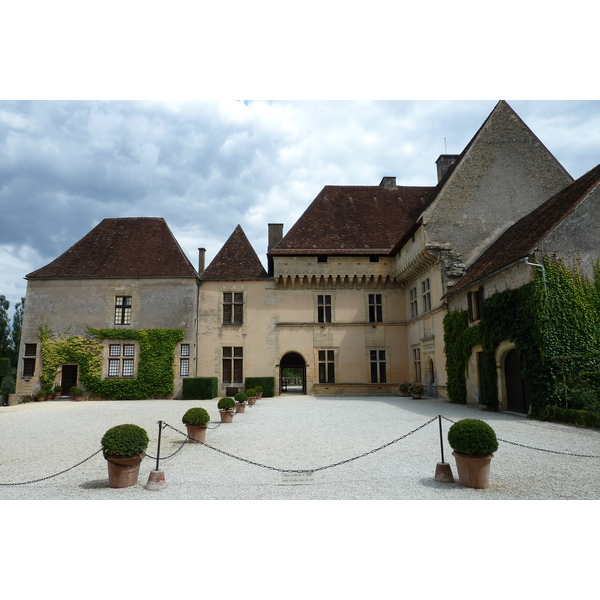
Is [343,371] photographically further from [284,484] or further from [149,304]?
[284,484]

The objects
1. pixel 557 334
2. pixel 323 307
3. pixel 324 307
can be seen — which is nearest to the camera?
pixel 557 334

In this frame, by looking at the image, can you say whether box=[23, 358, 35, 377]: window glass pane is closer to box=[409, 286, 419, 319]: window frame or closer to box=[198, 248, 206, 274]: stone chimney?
box=[198, 248, 206, 274]: stone chimney

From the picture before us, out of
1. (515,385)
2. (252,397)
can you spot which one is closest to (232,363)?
(252,397)

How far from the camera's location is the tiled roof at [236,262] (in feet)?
83.4

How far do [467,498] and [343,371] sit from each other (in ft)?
63.7

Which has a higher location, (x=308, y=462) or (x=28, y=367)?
(x=28, y=367)

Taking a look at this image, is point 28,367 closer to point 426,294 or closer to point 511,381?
point 426,294

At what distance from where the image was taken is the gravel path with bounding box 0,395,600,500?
18.9 feet

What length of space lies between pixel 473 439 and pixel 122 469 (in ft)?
15.6

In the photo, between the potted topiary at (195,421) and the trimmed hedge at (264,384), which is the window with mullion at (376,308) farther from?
the potted topiary at (195,421)

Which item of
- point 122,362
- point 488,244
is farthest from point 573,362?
point 122,362

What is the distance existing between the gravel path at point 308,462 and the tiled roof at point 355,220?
13.3 metres

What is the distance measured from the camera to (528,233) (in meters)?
15.2

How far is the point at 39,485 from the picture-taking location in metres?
6.32
